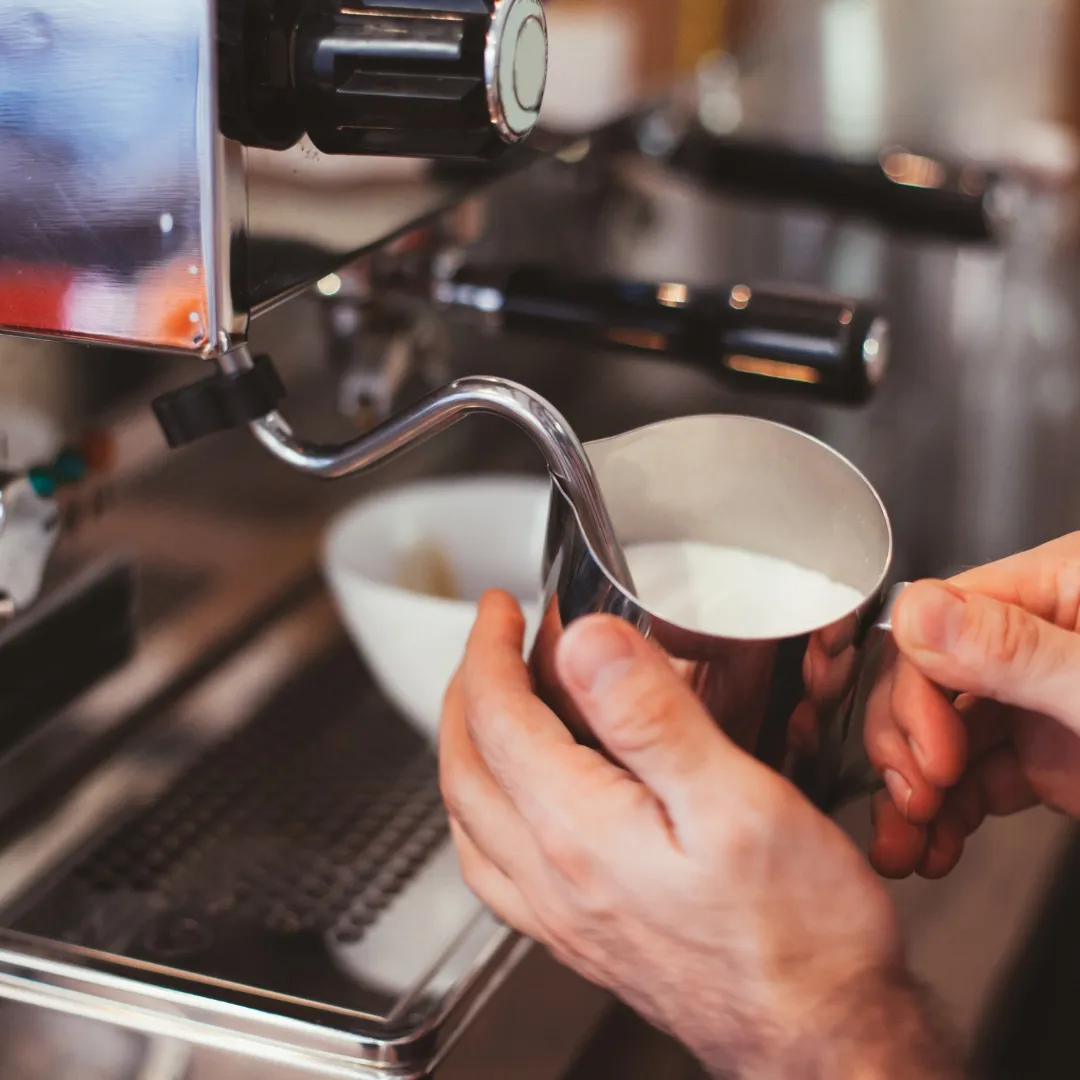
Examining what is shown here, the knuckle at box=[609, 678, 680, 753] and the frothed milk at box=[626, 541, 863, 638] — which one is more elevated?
the frothed milk at box=[626, 541, 863, 638]

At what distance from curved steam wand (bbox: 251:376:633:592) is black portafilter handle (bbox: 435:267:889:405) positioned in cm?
→ 16

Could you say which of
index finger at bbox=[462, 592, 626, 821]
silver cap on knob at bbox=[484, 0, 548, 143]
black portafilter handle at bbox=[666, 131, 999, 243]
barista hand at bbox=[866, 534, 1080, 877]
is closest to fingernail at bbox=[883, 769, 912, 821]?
barista hand at bbox=[866, 534, 1080, 877]

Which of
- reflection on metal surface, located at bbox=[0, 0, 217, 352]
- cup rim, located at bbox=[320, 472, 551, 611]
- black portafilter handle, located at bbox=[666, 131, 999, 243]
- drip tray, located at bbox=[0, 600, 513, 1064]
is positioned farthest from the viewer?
black portafilter handle, located at bbox=[666, 131, 999, 243]

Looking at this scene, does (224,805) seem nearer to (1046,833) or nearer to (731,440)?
(731,440)

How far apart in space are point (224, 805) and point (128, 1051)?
127 mm

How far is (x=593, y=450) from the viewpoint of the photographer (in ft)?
1.33

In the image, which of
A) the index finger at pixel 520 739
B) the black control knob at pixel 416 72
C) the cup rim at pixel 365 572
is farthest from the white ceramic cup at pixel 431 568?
the black control knob at pixel 416 72

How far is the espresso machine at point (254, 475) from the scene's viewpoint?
13.9 inches

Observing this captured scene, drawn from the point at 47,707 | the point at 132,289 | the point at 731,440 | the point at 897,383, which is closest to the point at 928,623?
the point at 731,440

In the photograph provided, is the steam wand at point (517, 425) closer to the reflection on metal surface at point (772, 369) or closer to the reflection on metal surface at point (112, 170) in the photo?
the reflection on metal surface at point (112, 170)

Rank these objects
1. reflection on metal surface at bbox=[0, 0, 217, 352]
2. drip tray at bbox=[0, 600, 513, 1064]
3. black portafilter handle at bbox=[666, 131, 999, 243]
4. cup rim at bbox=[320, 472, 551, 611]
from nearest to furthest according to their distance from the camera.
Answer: reflection on metal surface at bbox=[0, 0, 217, 352]
drip tray at bbox=[0, 600, 513, 1064]
cup rim at bbox=[320, 472, 551, 611]
black portafilter handle at bbox=[666, 131, 999, 243]

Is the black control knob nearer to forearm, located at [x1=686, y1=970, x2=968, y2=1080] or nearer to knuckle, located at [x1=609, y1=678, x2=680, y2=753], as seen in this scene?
knuckle, located at [x1=609, y1=678, x2=680, y2=753]

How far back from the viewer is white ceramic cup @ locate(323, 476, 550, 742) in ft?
1.78

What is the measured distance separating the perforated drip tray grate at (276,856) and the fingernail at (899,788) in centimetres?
18
